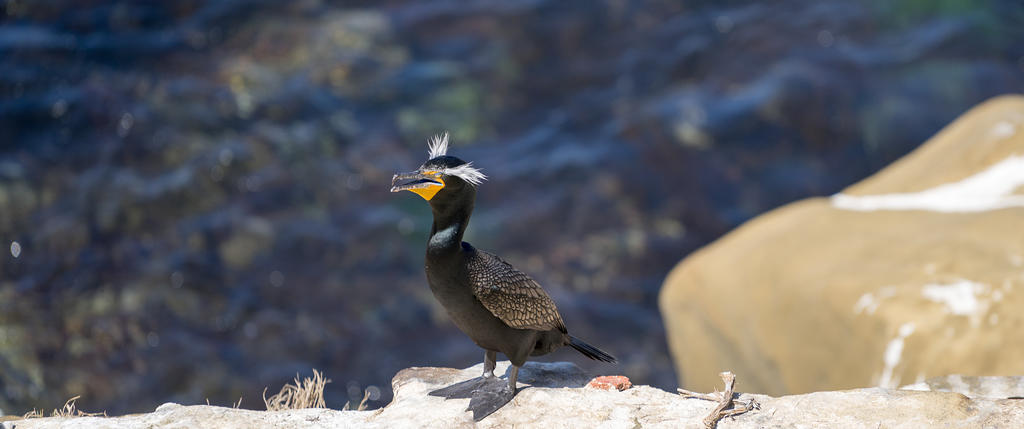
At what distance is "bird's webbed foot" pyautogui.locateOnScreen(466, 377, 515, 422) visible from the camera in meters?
4.29

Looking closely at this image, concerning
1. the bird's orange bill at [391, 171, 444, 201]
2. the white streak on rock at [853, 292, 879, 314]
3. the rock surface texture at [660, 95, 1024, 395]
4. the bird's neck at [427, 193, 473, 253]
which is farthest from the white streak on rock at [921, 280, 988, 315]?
the bird's orange bill at [391, 171, 444, 201]

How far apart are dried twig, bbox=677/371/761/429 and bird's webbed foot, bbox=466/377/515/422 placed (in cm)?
90

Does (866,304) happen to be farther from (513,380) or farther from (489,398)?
(489,398)

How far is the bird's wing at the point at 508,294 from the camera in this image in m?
4.28

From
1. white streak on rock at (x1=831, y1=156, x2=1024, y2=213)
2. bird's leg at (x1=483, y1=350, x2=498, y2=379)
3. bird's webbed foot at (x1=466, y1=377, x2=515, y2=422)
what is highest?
white streak on rock at (x1=831, y1=156, x2=1024, y2=213)

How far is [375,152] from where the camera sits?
1277 cm

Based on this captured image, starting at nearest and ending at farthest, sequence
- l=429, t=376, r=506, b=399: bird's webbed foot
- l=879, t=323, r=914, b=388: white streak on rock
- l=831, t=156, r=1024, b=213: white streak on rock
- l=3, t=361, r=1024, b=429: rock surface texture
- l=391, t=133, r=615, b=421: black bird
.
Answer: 1. l=3, t=361, r=1024, b=429: rock surface texture
2. l=391, t=133, r=615, b=421: black bird
3. l=429, t=376, r=506, b=399: bird's webbed foot
4. l=879, t=323, r=914, b=388: white streak on rock
5. l=831, t=156, r=1024, b=213: white streak on rock

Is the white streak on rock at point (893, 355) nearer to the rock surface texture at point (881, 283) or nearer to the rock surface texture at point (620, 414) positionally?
the rock surface texture at point (881, 283)

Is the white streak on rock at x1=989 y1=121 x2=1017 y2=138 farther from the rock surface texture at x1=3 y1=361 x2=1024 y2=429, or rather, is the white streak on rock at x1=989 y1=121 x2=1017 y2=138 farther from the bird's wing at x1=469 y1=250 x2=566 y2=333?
the bird's wing at x1=469 y1=250 x2=566 y2=333

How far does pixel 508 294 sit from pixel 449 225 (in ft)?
1.49

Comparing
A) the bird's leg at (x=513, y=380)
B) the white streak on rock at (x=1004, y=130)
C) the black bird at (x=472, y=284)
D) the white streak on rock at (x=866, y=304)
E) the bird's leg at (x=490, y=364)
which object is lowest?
the bird's leg at (x=513, y=380)

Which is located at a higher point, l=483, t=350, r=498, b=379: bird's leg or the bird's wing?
the bird's wing

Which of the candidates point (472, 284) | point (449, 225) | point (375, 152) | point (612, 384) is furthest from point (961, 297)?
point (375, 152)

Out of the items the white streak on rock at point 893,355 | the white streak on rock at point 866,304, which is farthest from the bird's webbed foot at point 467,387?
the white streak on rock at point 866,304
